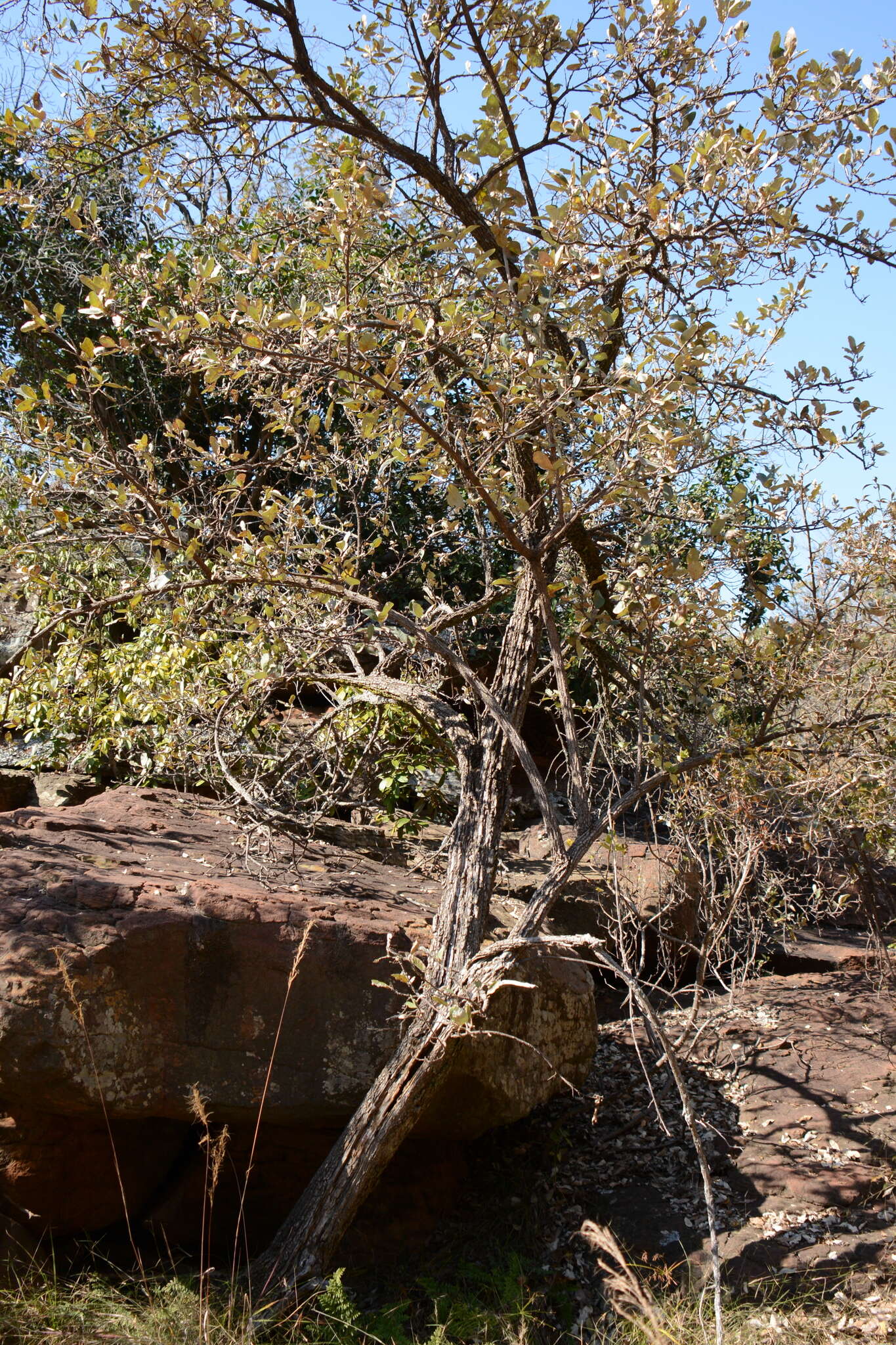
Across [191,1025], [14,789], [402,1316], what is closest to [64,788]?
[14,789]

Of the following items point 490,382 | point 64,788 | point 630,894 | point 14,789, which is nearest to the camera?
point 490,382

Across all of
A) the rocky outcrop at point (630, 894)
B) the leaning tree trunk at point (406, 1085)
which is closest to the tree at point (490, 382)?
the leaning tree trunk at point (406, 1085)

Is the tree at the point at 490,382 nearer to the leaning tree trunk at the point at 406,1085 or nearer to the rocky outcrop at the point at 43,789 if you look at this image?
the leaning tree trunk at the point at 406,1085

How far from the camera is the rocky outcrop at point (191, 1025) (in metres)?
3.58

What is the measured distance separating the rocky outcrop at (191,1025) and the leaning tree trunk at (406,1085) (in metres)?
0.23

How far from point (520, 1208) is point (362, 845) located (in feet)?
7.65

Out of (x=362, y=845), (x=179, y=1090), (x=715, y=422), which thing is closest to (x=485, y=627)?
(x=362, y=845)

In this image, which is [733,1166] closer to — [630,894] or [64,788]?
[630,894]

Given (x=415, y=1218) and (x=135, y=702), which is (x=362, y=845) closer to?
(x=135, y=702)

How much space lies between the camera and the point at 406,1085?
3658mm

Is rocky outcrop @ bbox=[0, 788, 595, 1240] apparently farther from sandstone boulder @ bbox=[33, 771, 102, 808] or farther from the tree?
sandstone boulder @ bbox=[33, 771, 102, 808]

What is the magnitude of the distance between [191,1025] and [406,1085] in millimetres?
894

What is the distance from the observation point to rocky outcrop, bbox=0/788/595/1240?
11.7 ft

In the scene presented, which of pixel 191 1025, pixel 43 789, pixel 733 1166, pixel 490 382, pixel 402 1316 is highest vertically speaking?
pixel 490 382
